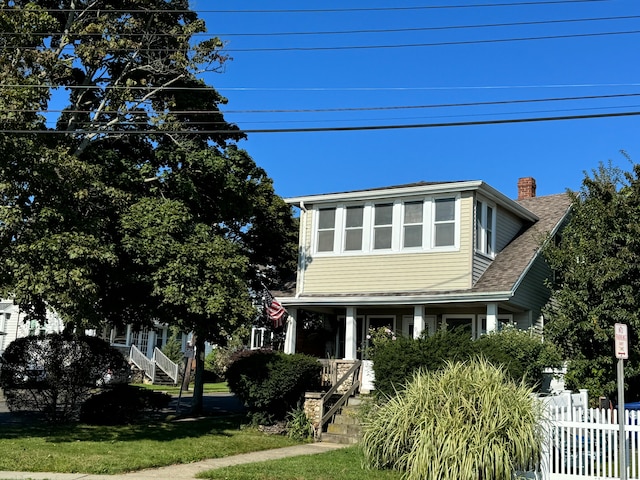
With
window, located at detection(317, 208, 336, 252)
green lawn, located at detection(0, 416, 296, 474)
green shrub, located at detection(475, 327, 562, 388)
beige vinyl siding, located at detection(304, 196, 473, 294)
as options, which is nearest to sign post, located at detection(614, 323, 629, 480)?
green shrub, located at detection(475, 327, 562, 388)

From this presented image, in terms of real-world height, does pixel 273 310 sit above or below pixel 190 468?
above

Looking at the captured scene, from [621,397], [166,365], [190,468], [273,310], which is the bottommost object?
[190,468]

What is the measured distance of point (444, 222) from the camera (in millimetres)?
19000

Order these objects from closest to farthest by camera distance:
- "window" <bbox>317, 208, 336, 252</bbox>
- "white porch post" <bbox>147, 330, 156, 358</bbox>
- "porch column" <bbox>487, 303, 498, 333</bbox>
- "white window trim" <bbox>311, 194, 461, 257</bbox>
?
"porch column" <bbox>487, 303, 498, 333</bbox> < "white window trim" <bbox>311, 194, 461, 257</bbox> < "window" <bbox>317, 208, 336, 252</bbox> < "white porch post" <bbox>147, 330, 156, 358</bbox>

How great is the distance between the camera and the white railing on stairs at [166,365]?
118ft

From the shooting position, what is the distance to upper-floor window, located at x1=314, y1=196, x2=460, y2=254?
749 inches

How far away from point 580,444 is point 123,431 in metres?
10.1

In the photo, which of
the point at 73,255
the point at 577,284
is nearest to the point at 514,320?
the point at 577,284

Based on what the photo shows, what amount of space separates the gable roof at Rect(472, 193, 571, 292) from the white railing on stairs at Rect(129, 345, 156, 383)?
21957 mm

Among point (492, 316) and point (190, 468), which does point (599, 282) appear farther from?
point (190, 468)

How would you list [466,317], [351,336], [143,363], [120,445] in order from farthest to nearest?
[143,363] → [466,317] → [351,336] → [120,445]

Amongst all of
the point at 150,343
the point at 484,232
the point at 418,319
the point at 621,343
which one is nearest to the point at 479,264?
the point at 484,232

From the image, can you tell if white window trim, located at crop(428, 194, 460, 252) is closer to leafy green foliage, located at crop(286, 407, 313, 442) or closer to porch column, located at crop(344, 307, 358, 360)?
porch column, located at crop(344, 307, 358, 360)

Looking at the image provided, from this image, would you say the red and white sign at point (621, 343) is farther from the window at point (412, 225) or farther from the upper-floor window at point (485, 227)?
the window at point (412, 225)
